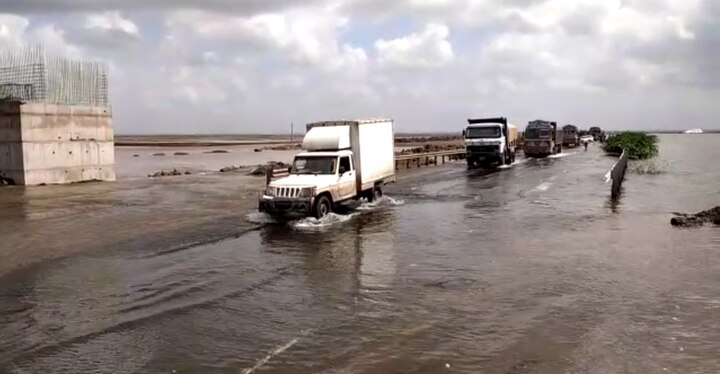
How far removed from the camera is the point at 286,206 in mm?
17516

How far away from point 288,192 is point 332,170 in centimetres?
198

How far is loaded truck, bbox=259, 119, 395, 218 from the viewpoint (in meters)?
17.6

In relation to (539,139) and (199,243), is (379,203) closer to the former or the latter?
(199,243)

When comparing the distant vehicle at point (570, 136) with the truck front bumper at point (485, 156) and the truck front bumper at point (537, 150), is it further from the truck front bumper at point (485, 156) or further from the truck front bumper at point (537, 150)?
the truck front bumper at point (485, 156)

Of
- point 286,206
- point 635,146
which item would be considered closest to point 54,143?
point 286,206

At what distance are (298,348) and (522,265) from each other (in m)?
5.98

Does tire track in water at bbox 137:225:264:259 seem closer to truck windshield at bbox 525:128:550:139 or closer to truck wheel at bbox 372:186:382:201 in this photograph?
truck wheel at bbox 372:186:382:201

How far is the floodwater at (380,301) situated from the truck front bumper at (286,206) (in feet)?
→ 1.36

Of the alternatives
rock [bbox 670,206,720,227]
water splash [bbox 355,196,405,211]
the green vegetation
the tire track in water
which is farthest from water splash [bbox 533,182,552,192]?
the green vegetation

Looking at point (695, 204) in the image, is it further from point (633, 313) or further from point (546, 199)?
point (633, 313)

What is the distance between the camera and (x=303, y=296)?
992 cm

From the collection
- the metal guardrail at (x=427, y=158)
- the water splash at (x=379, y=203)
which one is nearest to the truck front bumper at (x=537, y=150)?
the metal guardrail at (x=427, y=158)

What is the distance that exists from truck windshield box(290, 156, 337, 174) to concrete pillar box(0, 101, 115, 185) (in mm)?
14237

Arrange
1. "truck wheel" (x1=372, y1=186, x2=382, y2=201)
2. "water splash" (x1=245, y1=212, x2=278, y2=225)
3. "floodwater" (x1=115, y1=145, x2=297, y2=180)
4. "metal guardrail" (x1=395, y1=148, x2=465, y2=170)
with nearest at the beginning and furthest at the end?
"water splash" (x1=245, y1=212, x2=278, y2=225), "truck wheel" (x1=372, y1=186, x2=382, y2=201), "metal guardrail" (x1=395, y1=148, x2=465, y2=170), "floodwater" (x1=115, y1=145, x2=297, y2=180)
